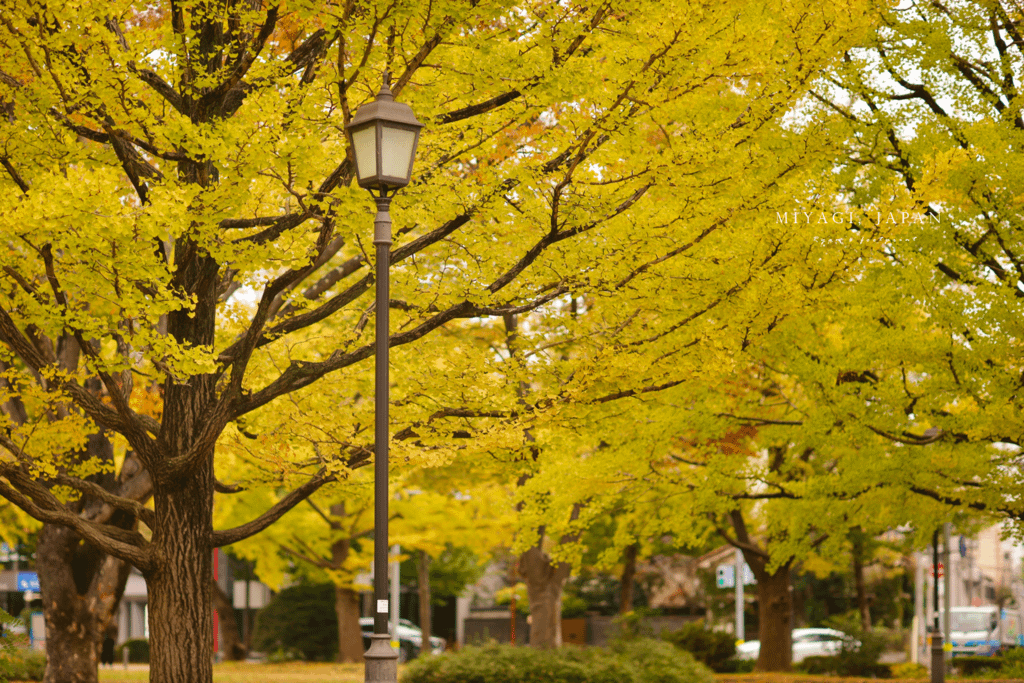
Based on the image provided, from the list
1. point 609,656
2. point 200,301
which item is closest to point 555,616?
point 609,656

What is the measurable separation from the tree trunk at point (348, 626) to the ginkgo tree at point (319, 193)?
17.9 m

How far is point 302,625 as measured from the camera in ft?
109

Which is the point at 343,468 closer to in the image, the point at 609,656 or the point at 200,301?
the point at 200,301

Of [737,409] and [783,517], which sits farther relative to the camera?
[783,517]

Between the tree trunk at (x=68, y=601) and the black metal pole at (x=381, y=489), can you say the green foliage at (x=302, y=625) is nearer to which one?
the tree trunk at (x=68, y=601)

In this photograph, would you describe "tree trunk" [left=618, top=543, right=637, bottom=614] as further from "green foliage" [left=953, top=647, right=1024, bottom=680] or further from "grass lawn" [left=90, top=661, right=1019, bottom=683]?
"grass lawn" [left=90, top=661, right=1019, bottom=683]

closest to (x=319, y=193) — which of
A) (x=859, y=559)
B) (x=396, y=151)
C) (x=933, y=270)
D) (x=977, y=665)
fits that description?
(x=396, y=151)

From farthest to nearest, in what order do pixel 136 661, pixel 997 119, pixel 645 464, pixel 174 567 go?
pixel 136 661 → pixel 645 464 → pixel 997 119 → pixel 174 567

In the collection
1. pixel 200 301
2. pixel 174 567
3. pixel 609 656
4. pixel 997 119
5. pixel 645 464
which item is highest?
pixel 997 119

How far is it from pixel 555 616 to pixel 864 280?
8.79 meters

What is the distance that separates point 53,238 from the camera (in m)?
8.20

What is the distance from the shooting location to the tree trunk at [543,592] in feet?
59.6

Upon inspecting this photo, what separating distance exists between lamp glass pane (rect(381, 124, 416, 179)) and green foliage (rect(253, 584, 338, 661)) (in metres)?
28.5

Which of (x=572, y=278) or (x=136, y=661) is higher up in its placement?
(x=572, y=278)
